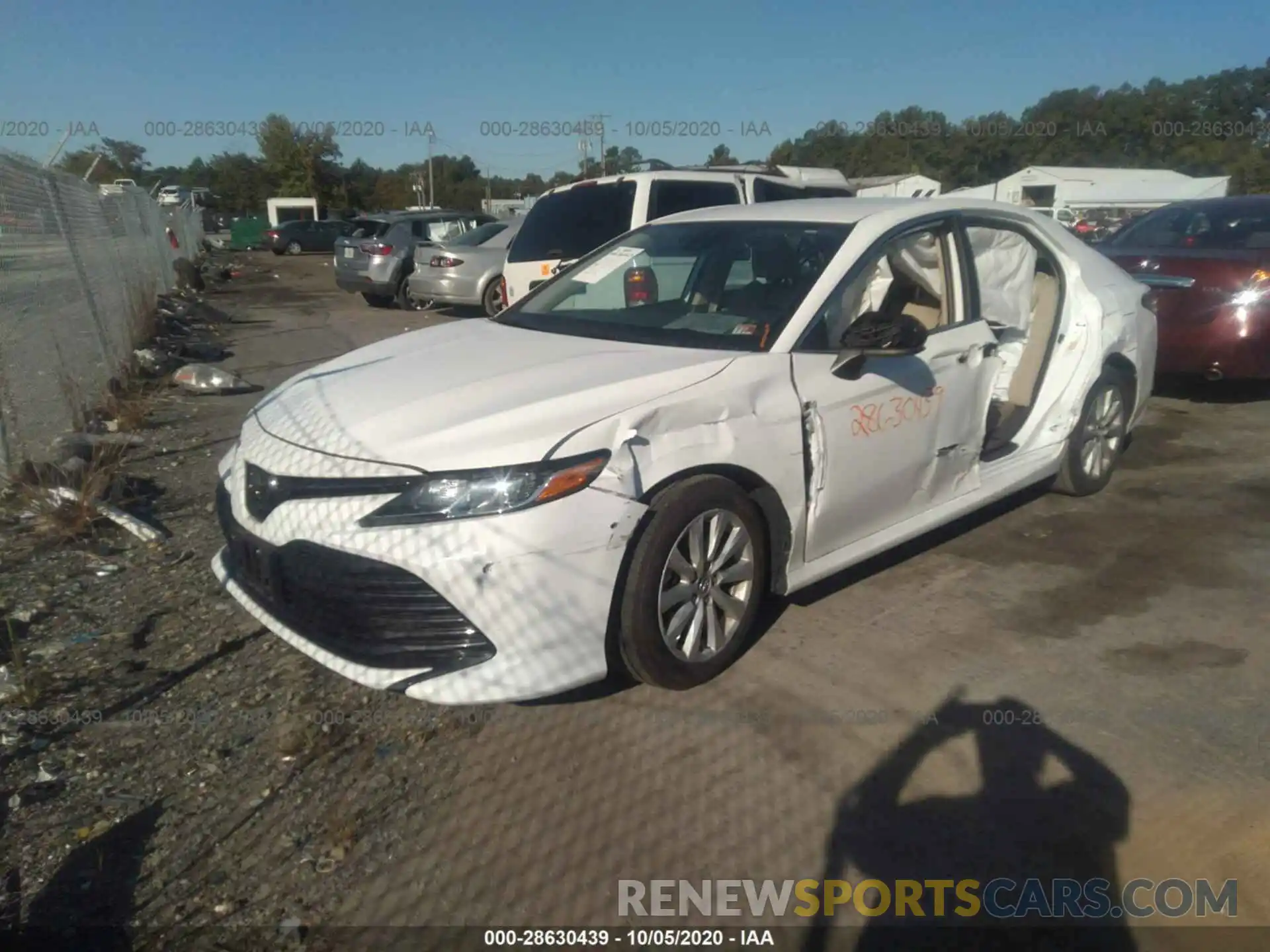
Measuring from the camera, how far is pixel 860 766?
9.46 feet

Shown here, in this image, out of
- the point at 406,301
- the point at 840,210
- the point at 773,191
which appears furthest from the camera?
the point at 406,301

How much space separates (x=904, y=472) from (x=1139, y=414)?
2.60m

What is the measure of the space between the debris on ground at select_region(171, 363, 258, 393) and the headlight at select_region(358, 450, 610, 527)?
633cm

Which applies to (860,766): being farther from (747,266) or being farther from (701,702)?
(747,266)

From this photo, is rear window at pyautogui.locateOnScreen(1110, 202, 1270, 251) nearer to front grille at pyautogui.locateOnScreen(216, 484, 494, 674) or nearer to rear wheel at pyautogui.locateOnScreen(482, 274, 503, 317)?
front grille at pyautogui.locateOnScreen(216, 484, 494, 674)

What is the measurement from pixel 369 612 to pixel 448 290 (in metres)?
11.1

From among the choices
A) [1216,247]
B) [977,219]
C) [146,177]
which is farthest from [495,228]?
[146,177]

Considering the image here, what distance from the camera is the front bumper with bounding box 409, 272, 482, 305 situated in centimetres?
1320

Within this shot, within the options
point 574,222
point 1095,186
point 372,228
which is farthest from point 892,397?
point 1095,186

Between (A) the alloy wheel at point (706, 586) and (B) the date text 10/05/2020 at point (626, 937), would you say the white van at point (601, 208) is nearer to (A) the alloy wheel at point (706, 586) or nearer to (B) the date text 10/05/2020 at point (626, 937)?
(A) the alloy wheel at point (706, 586)

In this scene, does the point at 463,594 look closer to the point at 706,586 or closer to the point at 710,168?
the point at 706,586

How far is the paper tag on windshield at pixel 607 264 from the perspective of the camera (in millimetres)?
4430

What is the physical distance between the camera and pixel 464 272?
13.2 metres

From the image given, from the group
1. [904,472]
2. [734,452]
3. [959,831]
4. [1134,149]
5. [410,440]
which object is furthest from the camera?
[1134,149]
